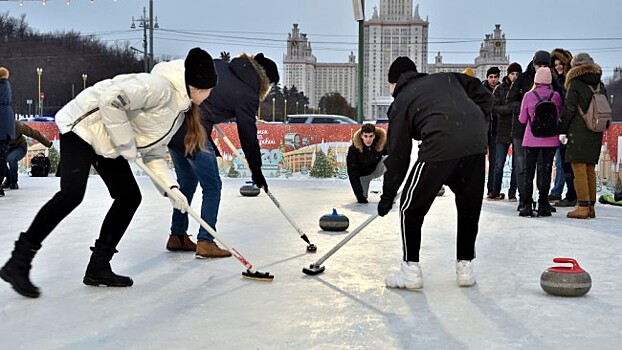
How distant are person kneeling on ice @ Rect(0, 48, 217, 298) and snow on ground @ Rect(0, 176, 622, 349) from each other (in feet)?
1.00

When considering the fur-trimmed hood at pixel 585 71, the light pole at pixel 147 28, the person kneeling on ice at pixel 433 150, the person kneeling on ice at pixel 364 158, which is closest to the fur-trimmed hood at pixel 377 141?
the person kneeling on ice at pixel 364 158

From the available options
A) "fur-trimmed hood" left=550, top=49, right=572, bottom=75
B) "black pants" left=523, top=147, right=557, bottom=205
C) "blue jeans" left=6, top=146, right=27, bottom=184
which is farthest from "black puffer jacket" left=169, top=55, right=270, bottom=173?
"blue jeans" left=6, top=146, right=27, bottom=184

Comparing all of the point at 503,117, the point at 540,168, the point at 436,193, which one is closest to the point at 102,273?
the point at 436,193

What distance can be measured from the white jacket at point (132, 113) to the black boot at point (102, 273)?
0.52 m

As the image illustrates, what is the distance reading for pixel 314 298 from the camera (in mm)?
3738

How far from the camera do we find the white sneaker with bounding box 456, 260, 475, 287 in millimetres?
4031

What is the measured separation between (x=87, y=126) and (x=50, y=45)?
180 ft

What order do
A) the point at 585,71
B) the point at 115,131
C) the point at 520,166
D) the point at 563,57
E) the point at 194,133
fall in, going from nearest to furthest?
the point at 115,131 → the point at 194,133 → the point at 585,71 → the point at 520,166 → the point at 563,57

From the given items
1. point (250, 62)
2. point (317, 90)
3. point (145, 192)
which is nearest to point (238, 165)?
point (145, 192)

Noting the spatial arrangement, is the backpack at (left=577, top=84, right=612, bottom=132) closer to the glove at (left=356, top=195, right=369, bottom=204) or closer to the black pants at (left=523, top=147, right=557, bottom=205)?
the black pants at (left=523, top=147, right=557, bottom=205)

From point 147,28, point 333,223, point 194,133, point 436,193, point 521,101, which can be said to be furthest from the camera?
point 147,28

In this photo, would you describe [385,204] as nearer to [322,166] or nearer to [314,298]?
[314,298]

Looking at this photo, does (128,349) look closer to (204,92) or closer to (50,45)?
(204,92)

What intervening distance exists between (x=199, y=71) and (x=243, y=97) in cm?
65
